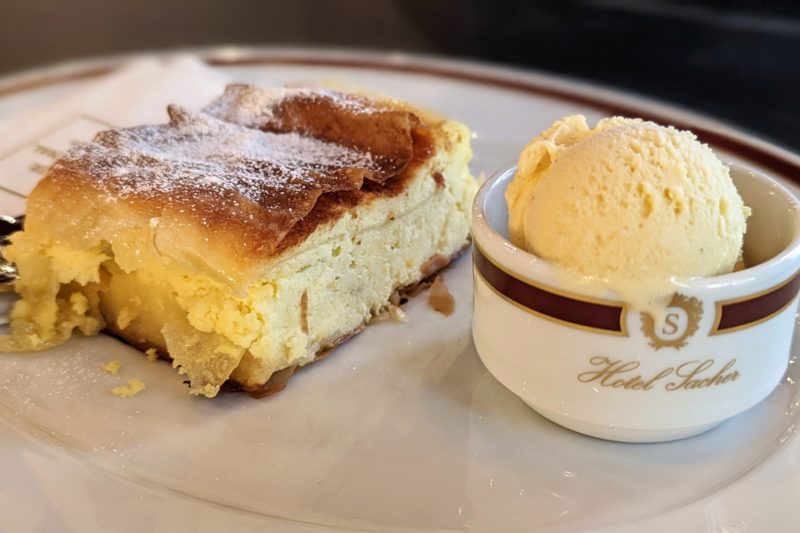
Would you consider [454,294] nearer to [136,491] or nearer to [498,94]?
[136,491]

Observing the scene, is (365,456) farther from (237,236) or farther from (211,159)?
(211,159)

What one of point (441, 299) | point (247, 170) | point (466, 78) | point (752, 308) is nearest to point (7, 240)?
point (247, 170)

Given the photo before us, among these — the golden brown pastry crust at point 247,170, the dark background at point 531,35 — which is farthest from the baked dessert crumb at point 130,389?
the dark background at point 531,35

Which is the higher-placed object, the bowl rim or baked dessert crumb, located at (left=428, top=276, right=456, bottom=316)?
the bowl rim

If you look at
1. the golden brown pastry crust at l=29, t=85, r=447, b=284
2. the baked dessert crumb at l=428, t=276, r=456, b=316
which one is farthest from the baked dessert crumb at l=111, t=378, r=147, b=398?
the baked dessert crumb at l=428, t=276, r=456, b=316

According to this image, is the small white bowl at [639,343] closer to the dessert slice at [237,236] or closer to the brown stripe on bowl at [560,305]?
the brown stripe on bowl at [560,305]

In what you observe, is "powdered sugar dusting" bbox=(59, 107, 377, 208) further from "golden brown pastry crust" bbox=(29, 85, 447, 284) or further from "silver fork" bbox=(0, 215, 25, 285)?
"silver fork" bbox=(0, 215, 25, 285)
